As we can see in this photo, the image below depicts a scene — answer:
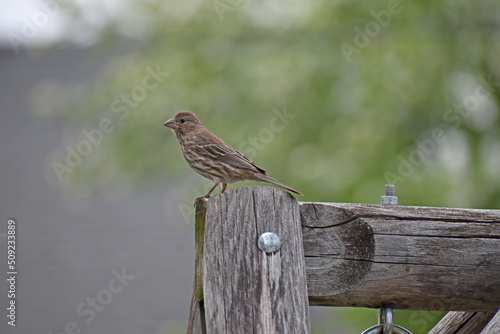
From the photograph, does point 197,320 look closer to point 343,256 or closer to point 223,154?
point 343,256

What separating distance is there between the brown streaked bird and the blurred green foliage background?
204 cm

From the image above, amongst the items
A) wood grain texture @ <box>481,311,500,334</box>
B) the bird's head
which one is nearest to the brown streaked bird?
the bird's head

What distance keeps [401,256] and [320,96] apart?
512cm

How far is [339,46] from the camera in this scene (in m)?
7.15

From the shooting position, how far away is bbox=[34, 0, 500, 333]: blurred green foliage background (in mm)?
6656

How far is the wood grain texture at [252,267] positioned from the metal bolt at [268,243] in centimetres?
1

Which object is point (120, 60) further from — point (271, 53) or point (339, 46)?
point (339, 46)

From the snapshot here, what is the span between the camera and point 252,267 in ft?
5.59

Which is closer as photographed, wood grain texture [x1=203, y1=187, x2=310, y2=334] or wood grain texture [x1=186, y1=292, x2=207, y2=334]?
wood grain texture [x1=203, y1=187, x2=310, y2=334]

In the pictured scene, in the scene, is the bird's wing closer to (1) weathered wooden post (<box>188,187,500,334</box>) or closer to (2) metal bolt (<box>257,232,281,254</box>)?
(1) weathered wooden post (<box>188,187,500,334</box>)

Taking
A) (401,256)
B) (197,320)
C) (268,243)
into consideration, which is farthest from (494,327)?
(197,320)

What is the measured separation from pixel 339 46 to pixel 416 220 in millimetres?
5447

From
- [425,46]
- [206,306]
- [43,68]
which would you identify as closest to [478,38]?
[425,46]

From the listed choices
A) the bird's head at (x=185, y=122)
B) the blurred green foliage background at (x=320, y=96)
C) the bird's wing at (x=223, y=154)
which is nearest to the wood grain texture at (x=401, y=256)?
the bird's wing at (x=223, y=154)
